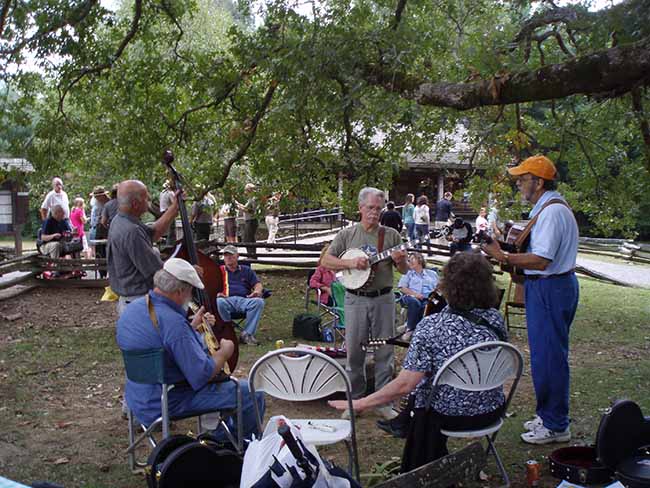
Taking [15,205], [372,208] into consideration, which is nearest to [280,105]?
[372,208]

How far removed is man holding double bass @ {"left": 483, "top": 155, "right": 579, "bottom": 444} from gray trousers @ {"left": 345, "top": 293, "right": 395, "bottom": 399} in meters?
1.28

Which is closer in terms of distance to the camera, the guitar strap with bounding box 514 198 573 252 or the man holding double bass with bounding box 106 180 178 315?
the guitar strap with bounding box 514 198 573 252

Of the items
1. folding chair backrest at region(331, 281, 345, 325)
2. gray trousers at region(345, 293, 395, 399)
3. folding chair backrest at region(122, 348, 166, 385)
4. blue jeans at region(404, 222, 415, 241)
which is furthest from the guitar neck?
blue jeans at region(404, 222, 415, 241)

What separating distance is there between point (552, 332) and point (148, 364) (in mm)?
2713

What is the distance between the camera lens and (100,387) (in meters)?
7.07

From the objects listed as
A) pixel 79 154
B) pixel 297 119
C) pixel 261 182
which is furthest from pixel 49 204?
pixel 297 119

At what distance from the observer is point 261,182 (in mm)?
10164

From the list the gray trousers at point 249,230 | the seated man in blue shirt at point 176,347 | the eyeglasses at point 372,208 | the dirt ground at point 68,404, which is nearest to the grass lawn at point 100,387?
the dirt ground at point 68,404

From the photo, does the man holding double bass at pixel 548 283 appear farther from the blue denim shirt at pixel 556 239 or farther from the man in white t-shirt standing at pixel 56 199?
the man in white t-shirt standing at pixel 56 199

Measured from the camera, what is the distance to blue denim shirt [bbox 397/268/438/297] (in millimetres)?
9141

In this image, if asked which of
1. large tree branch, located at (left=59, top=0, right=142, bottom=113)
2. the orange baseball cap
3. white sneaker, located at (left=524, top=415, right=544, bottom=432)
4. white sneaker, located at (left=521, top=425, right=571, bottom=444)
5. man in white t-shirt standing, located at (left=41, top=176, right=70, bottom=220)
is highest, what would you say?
large tree branch, located at (left=59, top=0, right=142, bottom=113)

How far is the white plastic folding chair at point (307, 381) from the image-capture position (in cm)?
387

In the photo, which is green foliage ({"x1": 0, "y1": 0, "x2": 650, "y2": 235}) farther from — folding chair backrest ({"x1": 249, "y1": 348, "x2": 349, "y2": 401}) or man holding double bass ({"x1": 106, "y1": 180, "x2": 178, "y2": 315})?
folding chair backrest ({"x1": 249, "y1": 348, "x2": 349, "y2": 401})

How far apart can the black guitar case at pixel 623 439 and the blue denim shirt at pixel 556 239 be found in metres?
1.22
